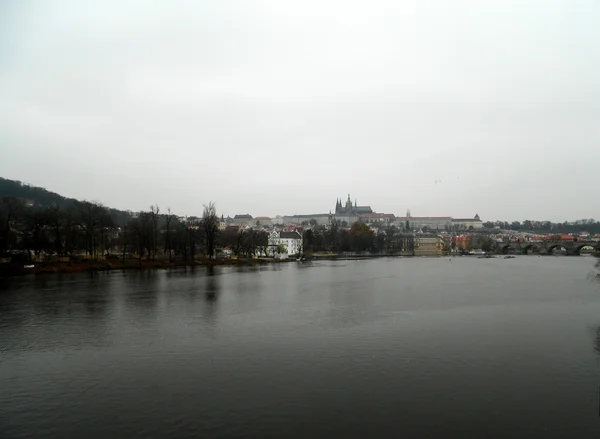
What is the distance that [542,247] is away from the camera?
124 m

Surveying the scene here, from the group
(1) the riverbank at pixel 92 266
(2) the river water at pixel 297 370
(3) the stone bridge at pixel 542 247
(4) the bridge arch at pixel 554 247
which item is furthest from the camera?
(4) the bridge arch at pixel 554 247

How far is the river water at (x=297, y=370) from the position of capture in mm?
10148

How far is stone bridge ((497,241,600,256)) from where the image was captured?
111 meters

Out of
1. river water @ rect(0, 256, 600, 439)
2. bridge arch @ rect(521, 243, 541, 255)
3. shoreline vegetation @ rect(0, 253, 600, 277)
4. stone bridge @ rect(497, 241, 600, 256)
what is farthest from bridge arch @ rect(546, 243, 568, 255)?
river water @ rect(0, 256, 600, 439)

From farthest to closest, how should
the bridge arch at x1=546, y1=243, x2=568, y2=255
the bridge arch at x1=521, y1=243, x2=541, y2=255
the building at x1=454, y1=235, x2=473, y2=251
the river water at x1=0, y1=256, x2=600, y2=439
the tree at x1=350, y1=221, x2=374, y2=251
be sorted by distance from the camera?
the building at x1=454, y1=235, x2=473, y2=251 → the bridge arch at x1=521, y1=243, x2=541, y2=255 → the tree at x1=350, y1=221, x2=374, y2=251 → the bridge arch at x1=546, y1=243, x2=568, y2=255 → the river water at x1=0, y1=256, x2=600, y2=439

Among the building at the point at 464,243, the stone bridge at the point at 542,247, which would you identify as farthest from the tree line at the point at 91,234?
the building at the point at 464,243

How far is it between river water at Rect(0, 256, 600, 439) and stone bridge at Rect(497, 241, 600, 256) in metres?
97.0

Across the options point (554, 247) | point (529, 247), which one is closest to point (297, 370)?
point (554, 247)

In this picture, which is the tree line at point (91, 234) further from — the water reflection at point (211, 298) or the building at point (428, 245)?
the building at point (428, 245)

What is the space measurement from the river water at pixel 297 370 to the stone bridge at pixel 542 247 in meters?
97.0

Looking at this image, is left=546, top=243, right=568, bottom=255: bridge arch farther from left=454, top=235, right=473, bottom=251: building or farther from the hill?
the hill

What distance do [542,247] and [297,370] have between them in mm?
128360

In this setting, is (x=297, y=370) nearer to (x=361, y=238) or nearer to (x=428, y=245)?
(x=361, y=238)

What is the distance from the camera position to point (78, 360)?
1475 cm
